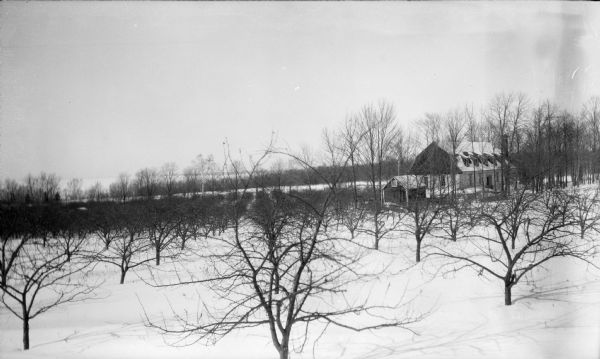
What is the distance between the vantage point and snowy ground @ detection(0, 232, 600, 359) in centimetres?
728

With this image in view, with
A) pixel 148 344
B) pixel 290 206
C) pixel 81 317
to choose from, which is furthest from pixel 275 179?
pixel 81 317

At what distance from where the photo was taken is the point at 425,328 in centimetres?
870

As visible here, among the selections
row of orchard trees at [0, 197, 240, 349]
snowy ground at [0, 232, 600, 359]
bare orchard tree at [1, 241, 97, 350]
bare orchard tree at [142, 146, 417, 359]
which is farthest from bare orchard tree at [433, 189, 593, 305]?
bare orchard tree at [1, 241, 97, 350]

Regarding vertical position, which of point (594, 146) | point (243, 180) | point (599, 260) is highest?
point (594, 146)

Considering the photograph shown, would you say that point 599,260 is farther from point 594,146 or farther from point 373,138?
point 594,146

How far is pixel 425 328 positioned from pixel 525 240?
23.1 feet

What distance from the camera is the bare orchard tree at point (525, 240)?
29.1ft

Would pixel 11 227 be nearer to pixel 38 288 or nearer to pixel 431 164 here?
pixel 38 288

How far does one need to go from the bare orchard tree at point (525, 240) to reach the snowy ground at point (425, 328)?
70 centimetres

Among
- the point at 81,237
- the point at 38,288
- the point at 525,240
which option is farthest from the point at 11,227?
the point at 525,240

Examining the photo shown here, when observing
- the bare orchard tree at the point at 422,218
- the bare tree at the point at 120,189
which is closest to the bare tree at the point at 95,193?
the bare tree at the point at 120,189

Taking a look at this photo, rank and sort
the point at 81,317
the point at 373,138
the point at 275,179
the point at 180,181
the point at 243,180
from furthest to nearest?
1. the point at 180,181
2. the point at 373,138
3. the point at 81,317
4. the point at 275,179
5. the point at 243,180

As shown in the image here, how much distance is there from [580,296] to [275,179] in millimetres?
9606

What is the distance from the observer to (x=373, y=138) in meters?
16.5
